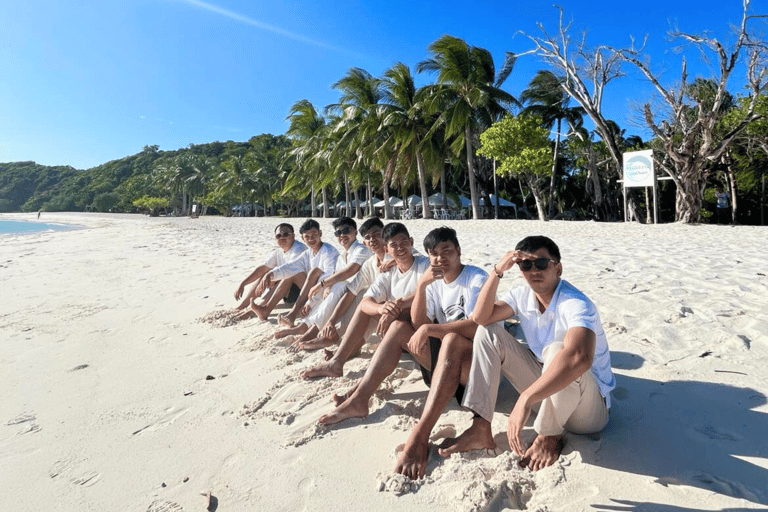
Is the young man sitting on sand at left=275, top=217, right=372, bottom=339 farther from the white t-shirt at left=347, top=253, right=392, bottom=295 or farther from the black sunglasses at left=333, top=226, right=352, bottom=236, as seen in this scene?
the white t-shirt at left=347, top=253, right=392, bottom=295

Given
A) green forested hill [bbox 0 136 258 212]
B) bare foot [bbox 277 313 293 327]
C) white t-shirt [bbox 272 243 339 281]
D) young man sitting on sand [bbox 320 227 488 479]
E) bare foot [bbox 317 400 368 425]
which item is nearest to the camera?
young man sitting on sand [bbox 320 227 488 479]

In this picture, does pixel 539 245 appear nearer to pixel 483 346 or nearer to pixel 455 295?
pixel 483 346

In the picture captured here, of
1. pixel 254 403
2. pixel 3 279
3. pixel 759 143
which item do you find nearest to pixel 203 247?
pixel 3 279

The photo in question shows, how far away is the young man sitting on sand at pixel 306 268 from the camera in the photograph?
4.46m

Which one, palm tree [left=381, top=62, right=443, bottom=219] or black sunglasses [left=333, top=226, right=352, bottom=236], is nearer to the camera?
black sunglasses [left=333, top=226, right=352, bottom=236]

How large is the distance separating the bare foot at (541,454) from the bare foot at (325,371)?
1454mm

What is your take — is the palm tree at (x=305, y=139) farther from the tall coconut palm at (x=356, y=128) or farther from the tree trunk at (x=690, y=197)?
the tree trunk at (x=690, y=197)

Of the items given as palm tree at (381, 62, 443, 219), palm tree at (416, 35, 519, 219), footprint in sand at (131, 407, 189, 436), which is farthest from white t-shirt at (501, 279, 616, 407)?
palm tree at (381, 62, 443, 219)

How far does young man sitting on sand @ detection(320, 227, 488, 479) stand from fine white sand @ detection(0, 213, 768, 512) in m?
0.16

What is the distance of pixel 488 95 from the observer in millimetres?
19094

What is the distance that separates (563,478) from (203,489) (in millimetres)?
1638

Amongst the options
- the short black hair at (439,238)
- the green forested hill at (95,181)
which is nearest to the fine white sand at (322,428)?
the short black hair at (439,238)

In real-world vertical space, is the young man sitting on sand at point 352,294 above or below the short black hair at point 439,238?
below

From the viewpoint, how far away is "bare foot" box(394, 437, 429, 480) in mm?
1997
